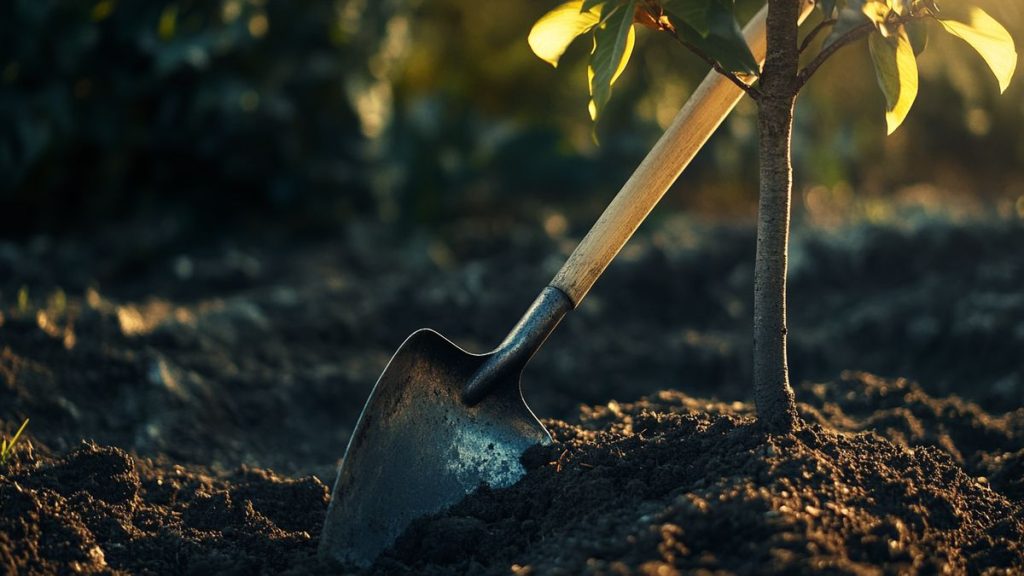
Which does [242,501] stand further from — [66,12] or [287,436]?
[66,12]

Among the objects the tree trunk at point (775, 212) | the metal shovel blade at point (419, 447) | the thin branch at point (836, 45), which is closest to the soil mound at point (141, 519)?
the metal shovel blade at point (419, 447)

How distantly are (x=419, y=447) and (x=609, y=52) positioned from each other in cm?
86

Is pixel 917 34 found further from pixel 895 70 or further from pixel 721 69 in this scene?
pixel 721 69

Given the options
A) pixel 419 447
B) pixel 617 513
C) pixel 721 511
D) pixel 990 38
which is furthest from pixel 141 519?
pixel 990 38

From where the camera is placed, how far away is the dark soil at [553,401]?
1895 mm

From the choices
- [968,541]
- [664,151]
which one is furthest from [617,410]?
[968,541]

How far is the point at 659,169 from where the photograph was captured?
7.22ft

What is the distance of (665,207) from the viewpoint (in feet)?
16.0

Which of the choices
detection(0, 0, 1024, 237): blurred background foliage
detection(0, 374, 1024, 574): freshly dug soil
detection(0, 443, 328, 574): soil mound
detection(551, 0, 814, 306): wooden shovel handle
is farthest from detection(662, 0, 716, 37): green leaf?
detection(0, 0, 1024, 237): blurred background foliage

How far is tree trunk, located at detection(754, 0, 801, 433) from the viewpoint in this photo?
6.50 feet

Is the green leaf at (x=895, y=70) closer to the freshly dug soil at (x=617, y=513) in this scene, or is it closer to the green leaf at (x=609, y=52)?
the green leaf at (x=609, y=52)

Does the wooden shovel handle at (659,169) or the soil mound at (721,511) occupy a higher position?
the wooden shovel handle at (659,169)

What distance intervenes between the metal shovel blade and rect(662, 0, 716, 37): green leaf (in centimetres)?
81

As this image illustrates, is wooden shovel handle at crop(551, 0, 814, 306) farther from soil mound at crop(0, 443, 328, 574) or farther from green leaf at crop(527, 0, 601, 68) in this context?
soil mound at crop(0, 443, 328, 574)
